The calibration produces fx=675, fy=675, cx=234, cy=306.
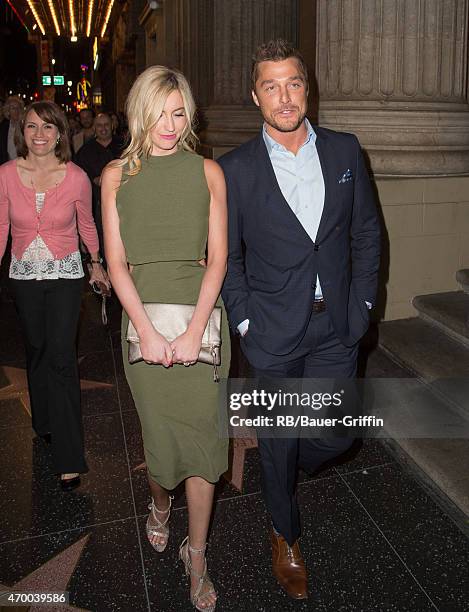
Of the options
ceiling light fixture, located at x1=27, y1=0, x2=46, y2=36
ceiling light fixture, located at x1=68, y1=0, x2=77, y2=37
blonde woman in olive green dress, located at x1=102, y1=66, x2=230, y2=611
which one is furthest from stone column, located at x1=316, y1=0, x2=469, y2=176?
ceiling light fixture, located at x1=27, y1=0, x2=46, y2=36

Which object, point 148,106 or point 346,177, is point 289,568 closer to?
point 346,177

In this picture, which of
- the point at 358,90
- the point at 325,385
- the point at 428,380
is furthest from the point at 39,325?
the point at 358,90

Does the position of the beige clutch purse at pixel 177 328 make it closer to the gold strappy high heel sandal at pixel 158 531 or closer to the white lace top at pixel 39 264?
the gold strappy high heel sandal at pixel 158 531

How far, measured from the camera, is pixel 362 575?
3295 millimetres

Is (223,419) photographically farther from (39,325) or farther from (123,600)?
(39,325)

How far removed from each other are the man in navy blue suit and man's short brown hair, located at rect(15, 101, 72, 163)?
4.11 ft

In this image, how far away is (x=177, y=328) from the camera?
9.53 ft

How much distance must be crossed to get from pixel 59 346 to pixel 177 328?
144cm

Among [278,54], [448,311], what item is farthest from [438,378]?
[278,54]

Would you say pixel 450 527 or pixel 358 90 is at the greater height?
pixel 358 90

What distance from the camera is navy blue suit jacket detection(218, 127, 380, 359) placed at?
10.4 feet

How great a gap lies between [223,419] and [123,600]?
959 mm

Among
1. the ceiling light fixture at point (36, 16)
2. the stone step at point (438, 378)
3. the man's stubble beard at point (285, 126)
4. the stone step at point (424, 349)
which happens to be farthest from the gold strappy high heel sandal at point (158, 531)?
the ceiling light fixture at point (36, 16)

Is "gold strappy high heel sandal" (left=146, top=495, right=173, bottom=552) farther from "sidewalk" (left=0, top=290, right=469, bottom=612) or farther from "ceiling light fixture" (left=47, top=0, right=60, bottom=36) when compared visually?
"ceiling light fixture" (left=47, top=0, right=60, bottom=36)
